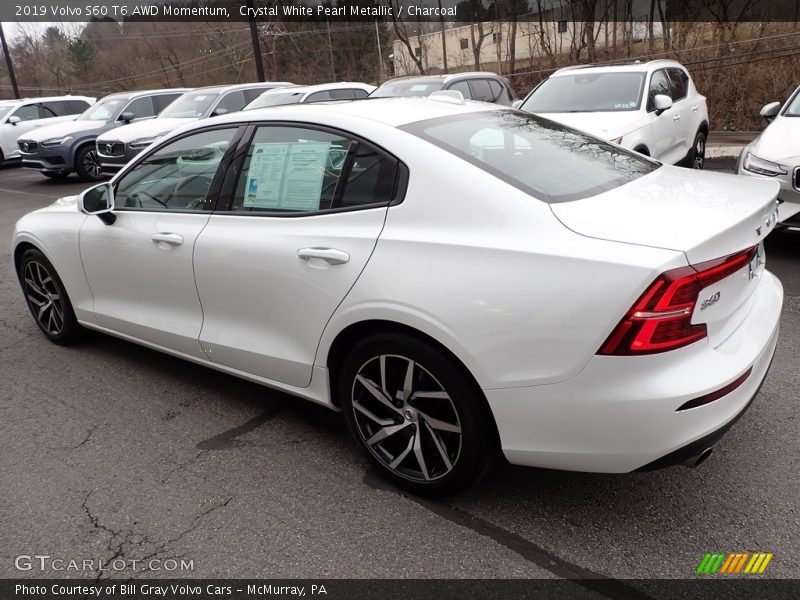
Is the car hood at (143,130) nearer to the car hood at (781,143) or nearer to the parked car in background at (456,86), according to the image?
the parked car in background at (456,86)

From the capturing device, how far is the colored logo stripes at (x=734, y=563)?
2295mm

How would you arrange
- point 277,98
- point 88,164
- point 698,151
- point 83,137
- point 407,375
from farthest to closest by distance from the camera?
point 88,164 → point 83,137 → point 277,98 → point 698,151 → point 407,375

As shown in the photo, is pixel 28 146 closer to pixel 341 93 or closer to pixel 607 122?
pixel 341 93

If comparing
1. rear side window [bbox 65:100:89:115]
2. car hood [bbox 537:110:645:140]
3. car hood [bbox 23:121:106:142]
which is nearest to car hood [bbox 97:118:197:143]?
car hood [bbox 23:121:106:142]

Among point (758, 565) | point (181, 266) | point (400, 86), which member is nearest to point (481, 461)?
point (758, 565)

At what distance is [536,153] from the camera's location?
299 cm

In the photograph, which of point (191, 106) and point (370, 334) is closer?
point (370, 334)

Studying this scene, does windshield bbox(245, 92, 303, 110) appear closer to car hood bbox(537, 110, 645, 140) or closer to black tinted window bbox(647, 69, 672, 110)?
car hood bbox(537, 110, 645, 140)

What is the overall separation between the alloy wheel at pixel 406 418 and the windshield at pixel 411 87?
31.3 feet

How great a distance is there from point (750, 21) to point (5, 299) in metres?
16.8

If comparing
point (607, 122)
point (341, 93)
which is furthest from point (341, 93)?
point (607, 122)

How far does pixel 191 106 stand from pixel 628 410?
1274 centimetres

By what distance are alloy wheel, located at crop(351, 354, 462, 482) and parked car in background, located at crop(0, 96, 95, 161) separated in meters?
18.1

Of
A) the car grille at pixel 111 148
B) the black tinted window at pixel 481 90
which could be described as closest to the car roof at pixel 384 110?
the black tinted window at pixel 481 90
